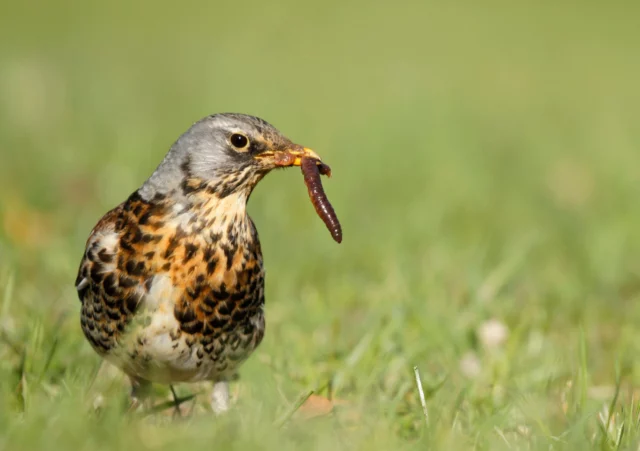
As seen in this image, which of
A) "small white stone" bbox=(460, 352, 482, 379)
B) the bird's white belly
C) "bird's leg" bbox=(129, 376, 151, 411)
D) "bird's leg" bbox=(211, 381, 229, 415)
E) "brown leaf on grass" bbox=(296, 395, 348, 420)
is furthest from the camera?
"small white stone" bbox=(460, 352, 482, 379)

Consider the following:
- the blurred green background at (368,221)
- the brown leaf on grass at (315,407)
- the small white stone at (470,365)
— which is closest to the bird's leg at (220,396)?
the blurred green background at (368,221)

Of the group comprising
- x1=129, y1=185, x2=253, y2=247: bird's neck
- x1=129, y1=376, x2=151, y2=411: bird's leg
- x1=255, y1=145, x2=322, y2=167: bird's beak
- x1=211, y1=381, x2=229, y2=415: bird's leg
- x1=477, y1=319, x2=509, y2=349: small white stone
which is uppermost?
x1=255, y1=145, x2=322, y2=167: bird's beak

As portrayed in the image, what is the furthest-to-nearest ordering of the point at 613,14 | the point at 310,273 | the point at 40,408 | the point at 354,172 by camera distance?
the point at 613,14 → the point at 354,172 → the point at 310,273 → the point at 40,408

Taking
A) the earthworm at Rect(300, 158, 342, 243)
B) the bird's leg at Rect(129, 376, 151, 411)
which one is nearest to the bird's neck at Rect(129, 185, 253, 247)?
the earthworm at Rect(300, 158, 342, 243)

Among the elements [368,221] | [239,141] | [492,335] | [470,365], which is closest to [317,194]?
[239,141]

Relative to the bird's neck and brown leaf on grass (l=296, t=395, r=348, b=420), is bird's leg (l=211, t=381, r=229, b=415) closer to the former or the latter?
brown leaf on grass (l=296, t=395, r=348, b=420)

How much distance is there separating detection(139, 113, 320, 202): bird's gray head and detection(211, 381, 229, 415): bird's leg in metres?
0.90

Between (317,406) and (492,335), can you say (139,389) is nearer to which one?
(317,406)

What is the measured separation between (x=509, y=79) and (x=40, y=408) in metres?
11.4

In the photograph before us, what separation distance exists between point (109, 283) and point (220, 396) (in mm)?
738

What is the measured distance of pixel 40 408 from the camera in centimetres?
396

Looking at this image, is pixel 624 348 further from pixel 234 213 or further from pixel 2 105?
pixel 2 105

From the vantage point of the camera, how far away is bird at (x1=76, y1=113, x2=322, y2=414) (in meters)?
4.45

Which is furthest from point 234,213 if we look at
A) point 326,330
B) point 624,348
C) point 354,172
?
point 354,172
